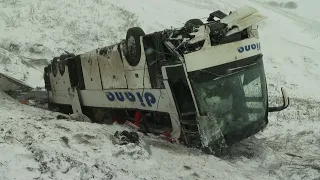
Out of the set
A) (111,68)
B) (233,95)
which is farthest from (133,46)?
(233,95)

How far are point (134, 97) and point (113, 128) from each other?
0.86 metres

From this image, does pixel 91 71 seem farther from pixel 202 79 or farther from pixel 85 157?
pixel 85 157

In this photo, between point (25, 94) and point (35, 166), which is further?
point (25, 94)

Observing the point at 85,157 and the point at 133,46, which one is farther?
the point at 133,46

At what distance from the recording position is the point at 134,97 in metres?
7.97

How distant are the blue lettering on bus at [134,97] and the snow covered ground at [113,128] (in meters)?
0.87

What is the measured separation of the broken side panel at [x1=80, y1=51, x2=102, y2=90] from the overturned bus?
1598 mm

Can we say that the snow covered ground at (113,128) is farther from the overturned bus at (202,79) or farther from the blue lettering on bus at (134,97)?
the blue lettering on bus at (134,97)

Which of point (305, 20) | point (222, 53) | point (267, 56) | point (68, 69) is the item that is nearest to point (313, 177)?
point (222, 53)

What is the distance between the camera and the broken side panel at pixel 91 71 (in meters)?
9.45

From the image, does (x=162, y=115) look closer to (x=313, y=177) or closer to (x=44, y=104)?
(x=313, y=177)

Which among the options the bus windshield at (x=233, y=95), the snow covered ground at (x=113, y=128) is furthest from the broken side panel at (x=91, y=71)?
the bus windshield at (x=233, y=95)

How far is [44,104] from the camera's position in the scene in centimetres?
1526

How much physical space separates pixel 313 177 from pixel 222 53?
257 cm
